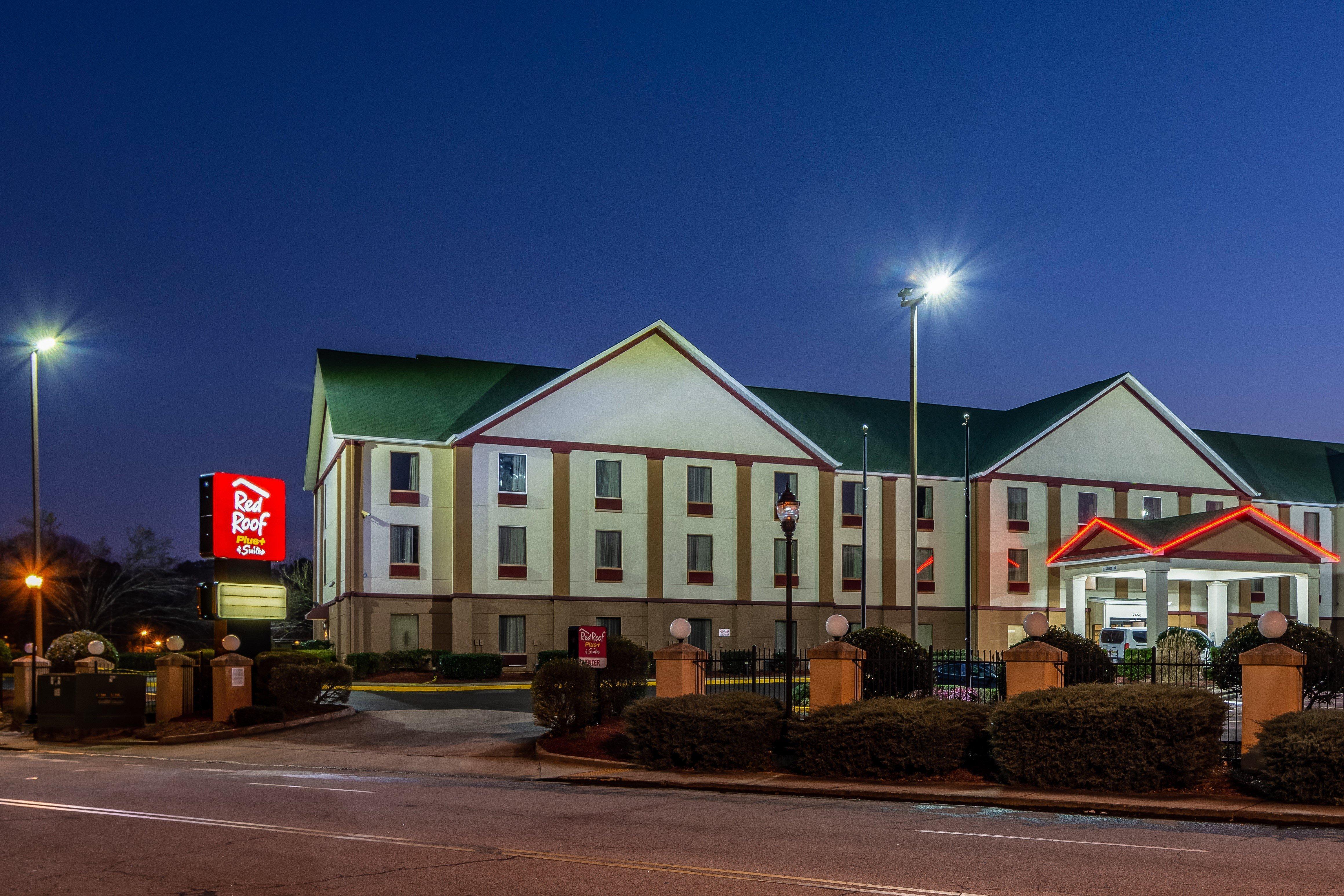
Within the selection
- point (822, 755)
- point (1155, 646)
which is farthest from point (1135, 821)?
point (1155, 646)

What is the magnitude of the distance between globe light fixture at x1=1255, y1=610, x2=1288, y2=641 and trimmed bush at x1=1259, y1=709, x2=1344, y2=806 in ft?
6.16

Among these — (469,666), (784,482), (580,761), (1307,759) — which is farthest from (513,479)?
(1307,759)

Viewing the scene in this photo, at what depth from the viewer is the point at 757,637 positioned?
50.5 meters

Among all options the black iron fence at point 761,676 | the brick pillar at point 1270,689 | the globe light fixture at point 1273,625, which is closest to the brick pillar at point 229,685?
the black iron fence at point 761,676

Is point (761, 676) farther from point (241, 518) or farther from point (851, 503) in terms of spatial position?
point (241, 518)

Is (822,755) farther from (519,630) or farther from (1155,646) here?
(519,630)

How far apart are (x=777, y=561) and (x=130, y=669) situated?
26.6 m

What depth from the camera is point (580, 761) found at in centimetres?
2114

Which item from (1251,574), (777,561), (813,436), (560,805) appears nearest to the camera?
(560,805)

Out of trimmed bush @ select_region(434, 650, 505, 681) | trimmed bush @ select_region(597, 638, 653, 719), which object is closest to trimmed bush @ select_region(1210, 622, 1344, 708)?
trimmed bush @ select_region(597, 638, 653, 719)

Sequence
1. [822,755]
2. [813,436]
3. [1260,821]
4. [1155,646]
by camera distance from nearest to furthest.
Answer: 1. [1260,821]
2. [822,755]
3. [1155,646]
4. [813,436]

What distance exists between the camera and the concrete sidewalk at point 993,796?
1457cm

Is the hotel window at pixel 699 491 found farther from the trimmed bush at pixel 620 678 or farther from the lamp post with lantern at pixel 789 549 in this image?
the lamp post with lantern at pixel 789 549

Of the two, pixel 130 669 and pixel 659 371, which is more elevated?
pixel 659 371
